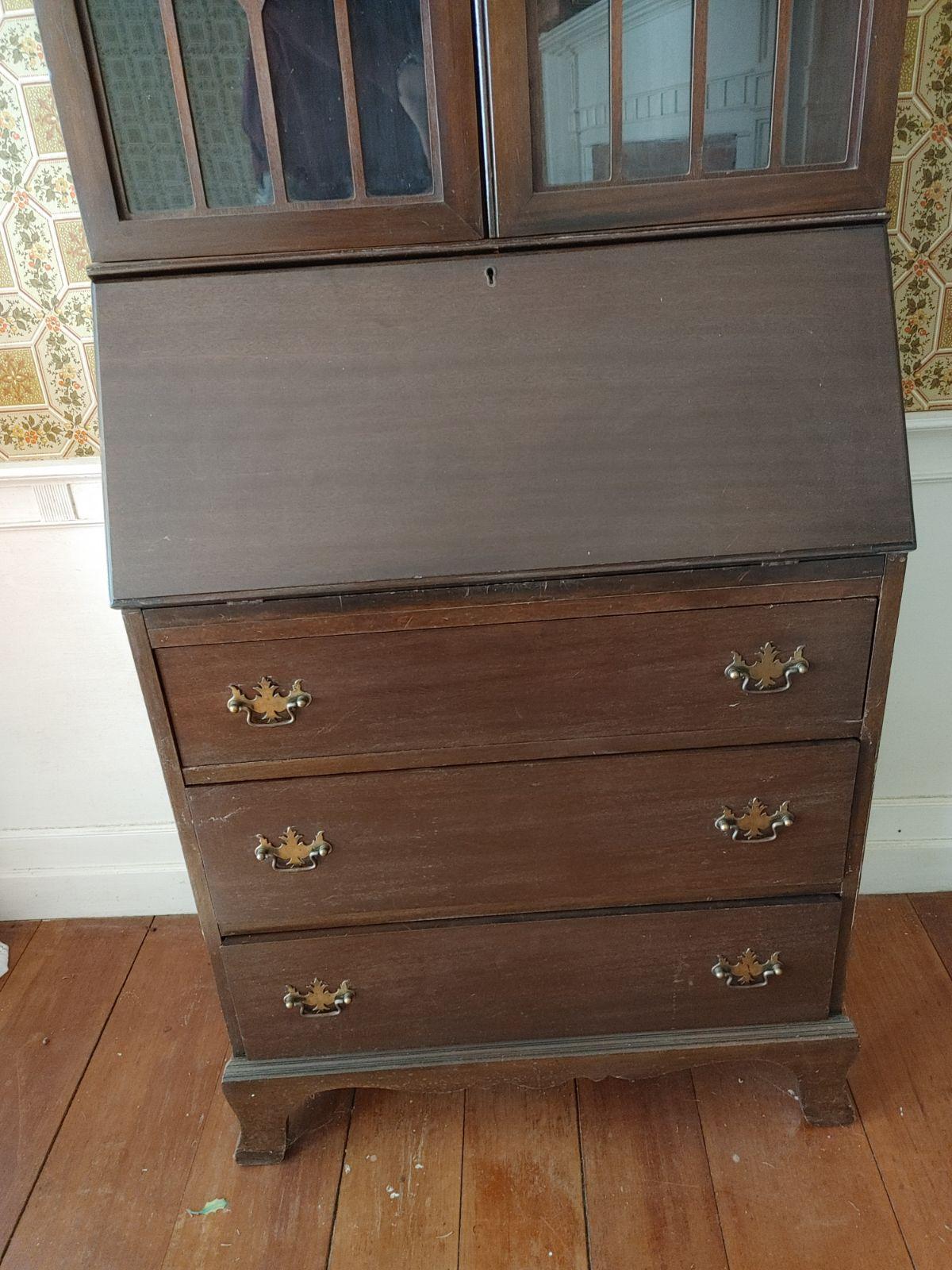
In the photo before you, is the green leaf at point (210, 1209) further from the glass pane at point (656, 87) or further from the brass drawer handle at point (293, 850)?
the glass pane at point (656, 87)

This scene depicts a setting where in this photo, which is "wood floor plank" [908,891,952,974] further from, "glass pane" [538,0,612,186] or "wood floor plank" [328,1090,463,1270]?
"glass pane" [538,0,612,186]

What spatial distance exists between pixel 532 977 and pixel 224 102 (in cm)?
113

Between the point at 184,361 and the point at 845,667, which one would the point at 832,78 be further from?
the point at 184,361

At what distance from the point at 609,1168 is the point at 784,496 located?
100 cm

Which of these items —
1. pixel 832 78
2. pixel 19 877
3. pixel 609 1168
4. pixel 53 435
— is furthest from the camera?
pixel 19 877

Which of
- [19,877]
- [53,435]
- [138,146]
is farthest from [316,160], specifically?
[19,877]

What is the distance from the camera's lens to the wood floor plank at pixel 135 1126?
1.31m

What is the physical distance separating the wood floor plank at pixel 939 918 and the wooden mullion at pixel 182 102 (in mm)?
1527

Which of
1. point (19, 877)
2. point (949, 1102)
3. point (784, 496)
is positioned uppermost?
point (784, 496)

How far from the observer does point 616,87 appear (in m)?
1.00

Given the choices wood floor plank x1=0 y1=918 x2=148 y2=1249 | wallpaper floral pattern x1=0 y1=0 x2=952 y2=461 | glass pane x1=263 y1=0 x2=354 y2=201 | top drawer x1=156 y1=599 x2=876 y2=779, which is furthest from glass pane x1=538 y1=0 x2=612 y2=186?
wood floor plank x1=0 y1=918 x2=148 y2=1249

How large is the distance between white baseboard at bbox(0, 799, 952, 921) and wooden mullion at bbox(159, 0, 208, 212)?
123 cm

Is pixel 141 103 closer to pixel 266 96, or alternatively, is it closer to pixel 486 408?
pixel 266 96

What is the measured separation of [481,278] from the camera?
105 centimetres
